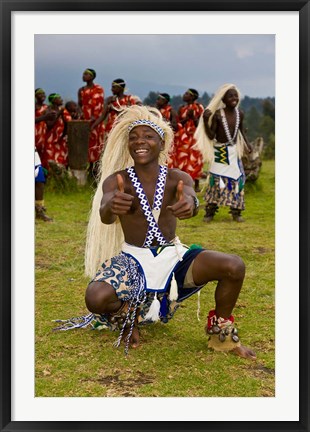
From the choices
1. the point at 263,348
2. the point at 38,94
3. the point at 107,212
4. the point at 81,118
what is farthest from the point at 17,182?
the point at 81,118

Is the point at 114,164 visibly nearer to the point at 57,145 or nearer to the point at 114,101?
the point at 114,101

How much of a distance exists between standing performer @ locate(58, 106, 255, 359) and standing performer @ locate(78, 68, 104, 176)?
6525mm

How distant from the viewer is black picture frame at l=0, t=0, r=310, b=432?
3223mm

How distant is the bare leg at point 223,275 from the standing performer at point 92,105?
6880 millimetres

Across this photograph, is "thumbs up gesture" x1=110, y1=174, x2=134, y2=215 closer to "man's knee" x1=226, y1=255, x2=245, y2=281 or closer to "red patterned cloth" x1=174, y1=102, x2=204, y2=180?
"man's knee" x1=226, y1=255, x2=245, y2=281

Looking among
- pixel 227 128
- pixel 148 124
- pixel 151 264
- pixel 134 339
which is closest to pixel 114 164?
pixel 148 124

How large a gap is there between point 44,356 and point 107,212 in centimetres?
91

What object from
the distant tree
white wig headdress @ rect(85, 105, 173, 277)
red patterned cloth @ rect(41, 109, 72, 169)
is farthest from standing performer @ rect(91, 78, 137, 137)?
the distant tree

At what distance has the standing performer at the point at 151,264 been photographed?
3.96 meters

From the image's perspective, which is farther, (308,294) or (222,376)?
(222,376)

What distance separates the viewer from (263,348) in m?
4.13

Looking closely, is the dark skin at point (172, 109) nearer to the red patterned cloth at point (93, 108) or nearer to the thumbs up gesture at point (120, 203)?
the red patterned cloth at point (93, 108)

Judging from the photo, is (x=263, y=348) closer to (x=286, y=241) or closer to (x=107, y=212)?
(x=286, y=241)

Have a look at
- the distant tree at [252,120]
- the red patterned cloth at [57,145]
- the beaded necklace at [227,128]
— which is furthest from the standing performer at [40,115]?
the distant tree at [252,120]
